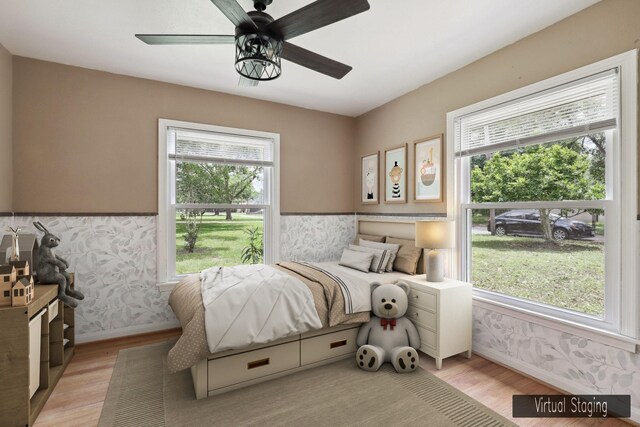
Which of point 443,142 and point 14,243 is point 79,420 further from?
point 443,142

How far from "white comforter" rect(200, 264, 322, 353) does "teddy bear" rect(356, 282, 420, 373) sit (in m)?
0.48

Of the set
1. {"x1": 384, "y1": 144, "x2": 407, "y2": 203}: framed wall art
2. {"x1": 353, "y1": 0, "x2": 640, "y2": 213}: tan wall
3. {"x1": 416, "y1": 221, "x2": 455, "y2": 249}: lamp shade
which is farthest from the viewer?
{"x1": 384, "y1": 144, "x2": 407, "y2": 203}: framed wall art

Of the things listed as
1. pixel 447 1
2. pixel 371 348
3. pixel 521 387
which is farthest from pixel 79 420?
pixel 447 1

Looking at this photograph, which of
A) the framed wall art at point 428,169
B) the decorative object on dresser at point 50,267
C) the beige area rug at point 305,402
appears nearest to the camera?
the beige area rug at point 305,402

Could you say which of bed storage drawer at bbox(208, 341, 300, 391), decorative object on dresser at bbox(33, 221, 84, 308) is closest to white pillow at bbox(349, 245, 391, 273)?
bed storage drawer at bbox(208, 341, 300, 391)

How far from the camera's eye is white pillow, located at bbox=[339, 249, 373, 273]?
3.33 meters

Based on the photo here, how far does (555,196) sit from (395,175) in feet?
5.62

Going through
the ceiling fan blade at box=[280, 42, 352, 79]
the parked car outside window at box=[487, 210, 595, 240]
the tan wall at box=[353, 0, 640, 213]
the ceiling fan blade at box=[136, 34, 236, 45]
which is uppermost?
the tan wall at box=[353, 0, 640, 213]

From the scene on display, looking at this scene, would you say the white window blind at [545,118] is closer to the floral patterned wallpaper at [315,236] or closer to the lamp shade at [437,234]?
the lamp shade at [437,234]

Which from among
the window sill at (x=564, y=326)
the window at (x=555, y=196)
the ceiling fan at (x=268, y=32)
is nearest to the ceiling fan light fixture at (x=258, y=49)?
the ceiling fan at (x=268, y=32)

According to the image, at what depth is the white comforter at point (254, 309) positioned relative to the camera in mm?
2084

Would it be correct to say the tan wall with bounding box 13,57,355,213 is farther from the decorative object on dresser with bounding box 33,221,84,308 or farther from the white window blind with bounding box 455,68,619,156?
the white window blind with bounding box 455,68,619,156

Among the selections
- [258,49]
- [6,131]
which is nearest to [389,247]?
[258,49]

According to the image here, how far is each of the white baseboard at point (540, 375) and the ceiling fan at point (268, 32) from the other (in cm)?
262
